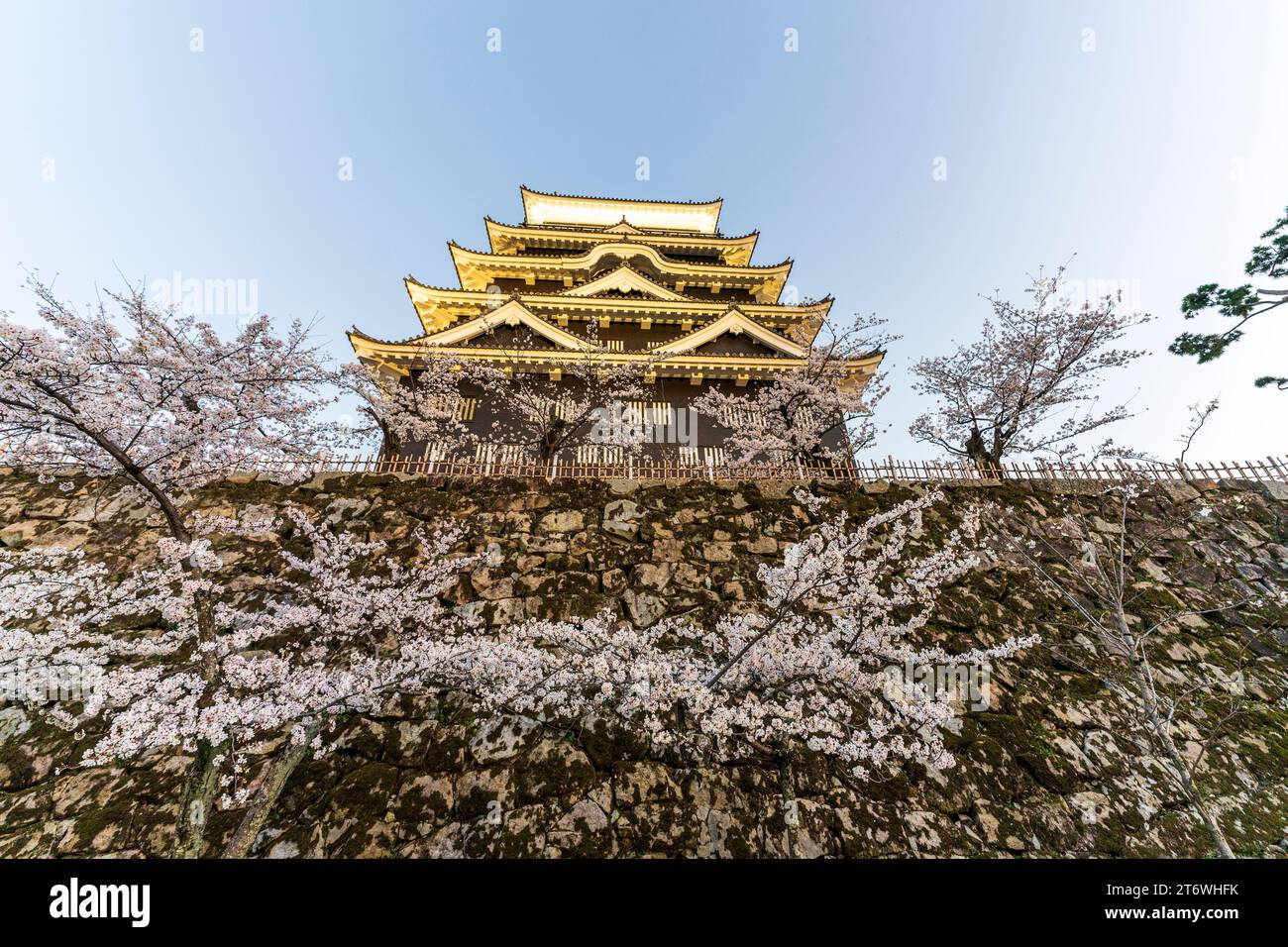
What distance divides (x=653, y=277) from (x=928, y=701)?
723 inches

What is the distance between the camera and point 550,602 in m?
7.00

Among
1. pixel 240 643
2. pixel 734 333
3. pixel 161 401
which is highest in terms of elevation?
pixel 734 333

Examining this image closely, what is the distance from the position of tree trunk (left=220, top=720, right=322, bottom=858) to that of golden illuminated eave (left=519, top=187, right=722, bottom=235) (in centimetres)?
2347

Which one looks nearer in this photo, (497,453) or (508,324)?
(497,453)

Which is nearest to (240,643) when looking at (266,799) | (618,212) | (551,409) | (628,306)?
(266,799)

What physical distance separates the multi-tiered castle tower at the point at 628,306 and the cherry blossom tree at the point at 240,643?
22.0 feet

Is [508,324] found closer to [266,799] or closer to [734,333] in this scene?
[734,333]

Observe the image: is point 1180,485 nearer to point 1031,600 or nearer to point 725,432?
point 1031,600

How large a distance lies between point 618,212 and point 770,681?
24291 millimetres

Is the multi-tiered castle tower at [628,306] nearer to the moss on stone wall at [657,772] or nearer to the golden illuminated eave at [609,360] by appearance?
the golden illuminated eave at [609,360]

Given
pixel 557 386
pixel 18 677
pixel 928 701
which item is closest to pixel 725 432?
pixel 557 386

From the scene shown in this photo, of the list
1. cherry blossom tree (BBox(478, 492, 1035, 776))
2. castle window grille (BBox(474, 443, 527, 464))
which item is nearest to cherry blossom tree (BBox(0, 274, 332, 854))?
cherry blossom tree (BBox(478, 492, 1035, 776))

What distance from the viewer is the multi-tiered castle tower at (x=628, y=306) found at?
46.3 feet

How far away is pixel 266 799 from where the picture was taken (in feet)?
14.6
